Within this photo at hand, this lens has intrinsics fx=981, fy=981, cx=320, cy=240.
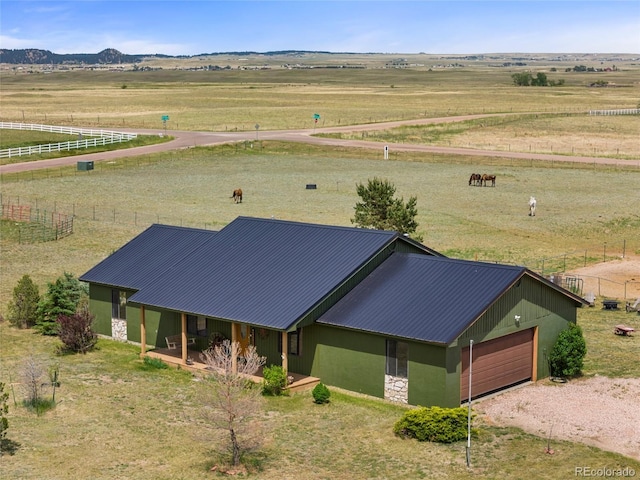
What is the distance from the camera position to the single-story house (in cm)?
3041

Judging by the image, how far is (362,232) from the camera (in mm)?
35312

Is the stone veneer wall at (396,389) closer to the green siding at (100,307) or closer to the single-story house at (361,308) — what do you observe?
the single-story house at (361,308)

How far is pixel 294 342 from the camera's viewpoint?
33719mm

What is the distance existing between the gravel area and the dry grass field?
930mm

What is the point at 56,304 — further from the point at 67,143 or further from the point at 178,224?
the point at 67,143

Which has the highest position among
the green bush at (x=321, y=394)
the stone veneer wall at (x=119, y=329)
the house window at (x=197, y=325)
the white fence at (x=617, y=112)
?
the white fence at (x=617, y=112)

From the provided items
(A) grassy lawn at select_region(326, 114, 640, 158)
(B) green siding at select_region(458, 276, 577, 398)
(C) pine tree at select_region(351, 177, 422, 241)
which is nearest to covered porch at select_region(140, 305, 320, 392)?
(B) green siding at select_region(458, 276, 577, 398)

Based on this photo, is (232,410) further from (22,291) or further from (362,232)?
(22,291)

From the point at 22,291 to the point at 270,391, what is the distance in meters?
15.3

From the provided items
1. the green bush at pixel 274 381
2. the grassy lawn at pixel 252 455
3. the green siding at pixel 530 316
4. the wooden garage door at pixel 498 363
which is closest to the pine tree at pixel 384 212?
the green siding at pixel 530 316

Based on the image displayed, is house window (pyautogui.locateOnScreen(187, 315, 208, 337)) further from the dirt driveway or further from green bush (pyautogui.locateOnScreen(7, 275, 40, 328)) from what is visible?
the dirt driveway

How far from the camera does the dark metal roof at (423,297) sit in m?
30.1

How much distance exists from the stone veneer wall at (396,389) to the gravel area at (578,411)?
2.24 meters

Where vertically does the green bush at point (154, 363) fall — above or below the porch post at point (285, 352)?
below
